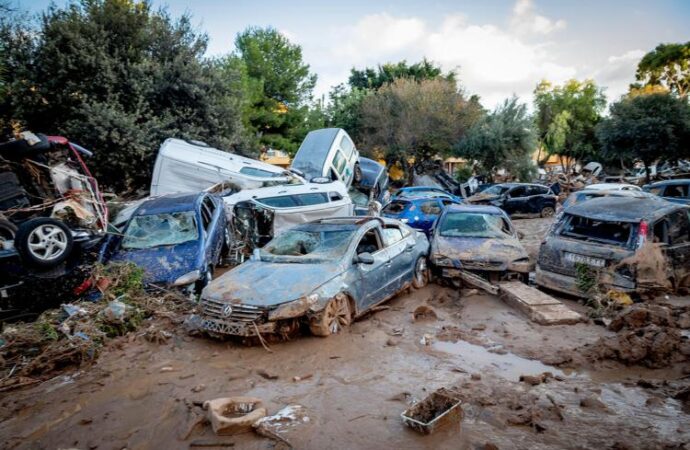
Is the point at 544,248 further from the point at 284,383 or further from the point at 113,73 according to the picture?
the point at 113,73

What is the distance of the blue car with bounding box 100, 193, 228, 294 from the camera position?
6656 mm

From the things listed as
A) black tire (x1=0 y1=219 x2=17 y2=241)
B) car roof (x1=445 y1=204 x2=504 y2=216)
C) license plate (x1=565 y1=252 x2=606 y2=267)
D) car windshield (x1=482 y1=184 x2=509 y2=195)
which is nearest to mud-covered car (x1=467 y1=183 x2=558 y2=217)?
car windshield (x1=482 y1=184 x2=509 y2=195)

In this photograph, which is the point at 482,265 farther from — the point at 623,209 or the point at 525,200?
the point at 525,200

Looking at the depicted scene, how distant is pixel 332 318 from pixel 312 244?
138 centimetres

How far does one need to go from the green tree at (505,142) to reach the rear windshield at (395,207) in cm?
1647

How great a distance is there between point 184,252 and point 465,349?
4720 millimetres

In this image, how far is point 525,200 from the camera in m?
18.2

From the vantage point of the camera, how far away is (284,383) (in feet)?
14.2

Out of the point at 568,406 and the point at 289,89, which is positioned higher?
the point at 289,89

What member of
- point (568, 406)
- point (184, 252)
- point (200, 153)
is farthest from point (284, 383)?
point (200, 153)

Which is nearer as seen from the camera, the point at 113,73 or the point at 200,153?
the point at 200,153

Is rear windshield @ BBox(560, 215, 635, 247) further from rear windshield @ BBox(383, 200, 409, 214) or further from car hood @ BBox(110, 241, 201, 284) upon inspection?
car hood @ BBox(110, 241, 201, 284)

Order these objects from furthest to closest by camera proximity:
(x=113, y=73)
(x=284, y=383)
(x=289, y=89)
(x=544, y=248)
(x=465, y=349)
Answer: (x=289, y=89) → (x=113, y=73) → (x=544, y=248) → (x=465, y=349) → (x=284, y=383)

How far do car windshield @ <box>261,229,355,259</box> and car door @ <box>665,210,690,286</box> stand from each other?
5.20 m
